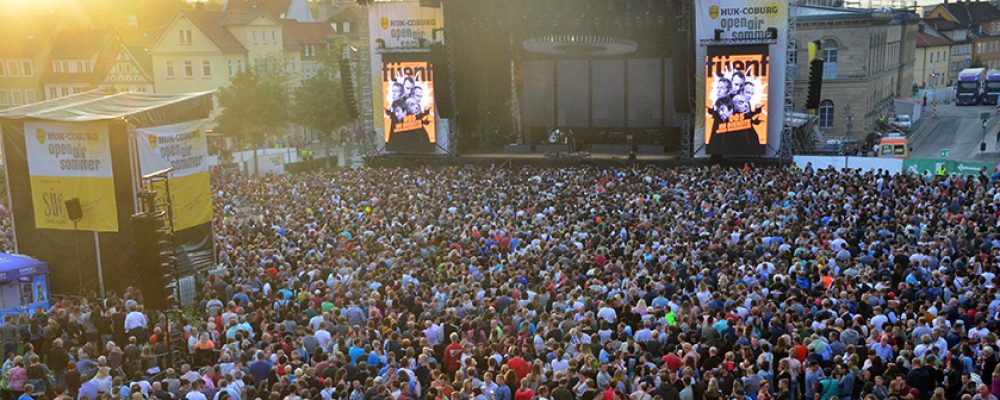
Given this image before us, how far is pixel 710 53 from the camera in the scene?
2822 cm

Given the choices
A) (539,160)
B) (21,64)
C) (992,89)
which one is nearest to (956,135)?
(992,89)

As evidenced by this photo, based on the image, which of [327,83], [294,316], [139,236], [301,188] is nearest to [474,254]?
[294,316]

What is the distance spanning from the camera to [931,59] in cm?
8575

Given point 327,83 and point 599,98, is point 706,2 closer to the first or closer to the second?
point 599,98

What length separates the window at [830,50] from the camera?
49.4 m

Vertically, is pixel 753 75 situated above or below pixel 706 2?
below

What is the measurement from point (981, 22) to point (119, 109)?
100295mm

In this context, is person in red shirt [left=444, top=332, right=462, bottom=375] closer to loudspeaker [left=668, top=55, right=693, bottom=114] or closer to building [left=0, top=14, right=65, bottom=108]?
loudspeaker [left=668, top=55, right=693, bottom=114]

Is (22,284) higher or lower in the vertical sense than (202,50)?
lower

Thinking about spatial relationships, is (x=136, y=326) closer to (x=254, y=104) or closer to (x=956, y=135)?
(x=254, y=104)

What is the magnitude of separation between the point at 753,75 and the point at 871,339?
61.3 ft

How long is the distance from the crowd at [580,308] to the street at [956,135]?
105ft

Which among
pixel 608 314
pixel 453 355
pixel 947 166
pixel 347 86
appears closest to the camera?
pixel 453 355

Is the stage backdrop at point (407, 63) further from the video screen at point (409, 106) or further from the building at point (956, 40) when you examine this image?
the building at point (956, 40)
